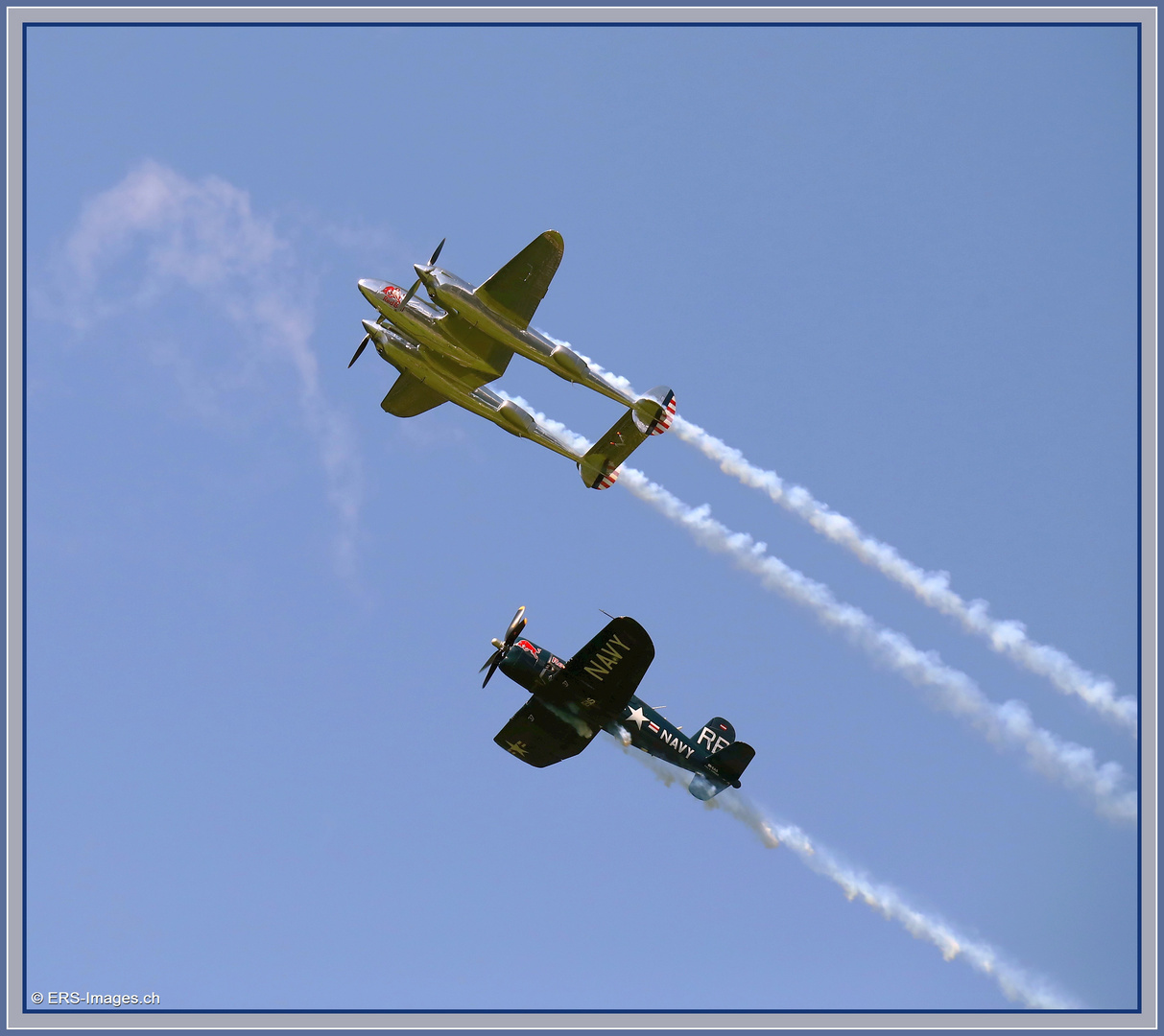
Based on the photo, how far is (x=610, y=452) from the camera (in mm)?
56562

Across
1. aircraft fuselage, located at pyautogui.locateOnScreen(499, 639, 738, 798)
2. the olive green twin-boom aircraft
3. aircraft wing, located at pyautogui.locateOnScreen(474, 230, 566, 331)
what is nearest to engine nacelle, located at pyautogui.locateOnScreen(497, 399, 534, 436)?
the olive green twin-boom aircraft

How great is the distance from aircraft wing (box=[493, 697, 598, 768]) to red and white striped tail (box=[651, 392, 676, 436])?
1321 centimetres

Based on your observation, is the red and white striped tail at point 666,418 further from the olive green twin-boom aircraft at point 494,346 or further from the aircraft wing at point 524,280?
the aircraft wing at point 524,280

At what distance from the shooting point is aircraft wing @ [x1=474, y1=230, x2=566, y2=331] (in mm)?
52469

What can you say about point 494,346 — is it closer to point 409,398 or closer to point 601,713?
point 409,398

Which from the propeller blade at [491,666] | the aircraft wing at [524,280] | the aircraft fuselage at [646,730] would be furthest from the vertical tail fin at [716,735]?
the aircraft wing at [524,280]

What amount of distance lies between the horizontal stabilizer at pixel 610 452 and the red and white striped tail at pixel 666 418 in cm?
65

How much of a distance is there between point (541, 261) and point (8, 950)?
1240 inches

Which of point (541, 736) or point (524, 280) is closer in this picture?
point (541, 736)

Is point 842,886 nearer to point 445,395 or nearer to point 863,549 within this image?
point 863,549

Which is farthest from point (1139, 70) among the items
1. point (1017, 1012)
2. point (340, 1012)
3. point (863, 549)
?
point (340, 1012)

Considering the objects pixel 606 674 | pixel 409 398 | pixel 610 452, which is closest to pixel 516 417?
pixel 610 452

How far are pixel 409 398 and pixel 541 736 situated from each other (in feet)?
63.4

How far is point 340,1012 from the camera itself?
41.6m
